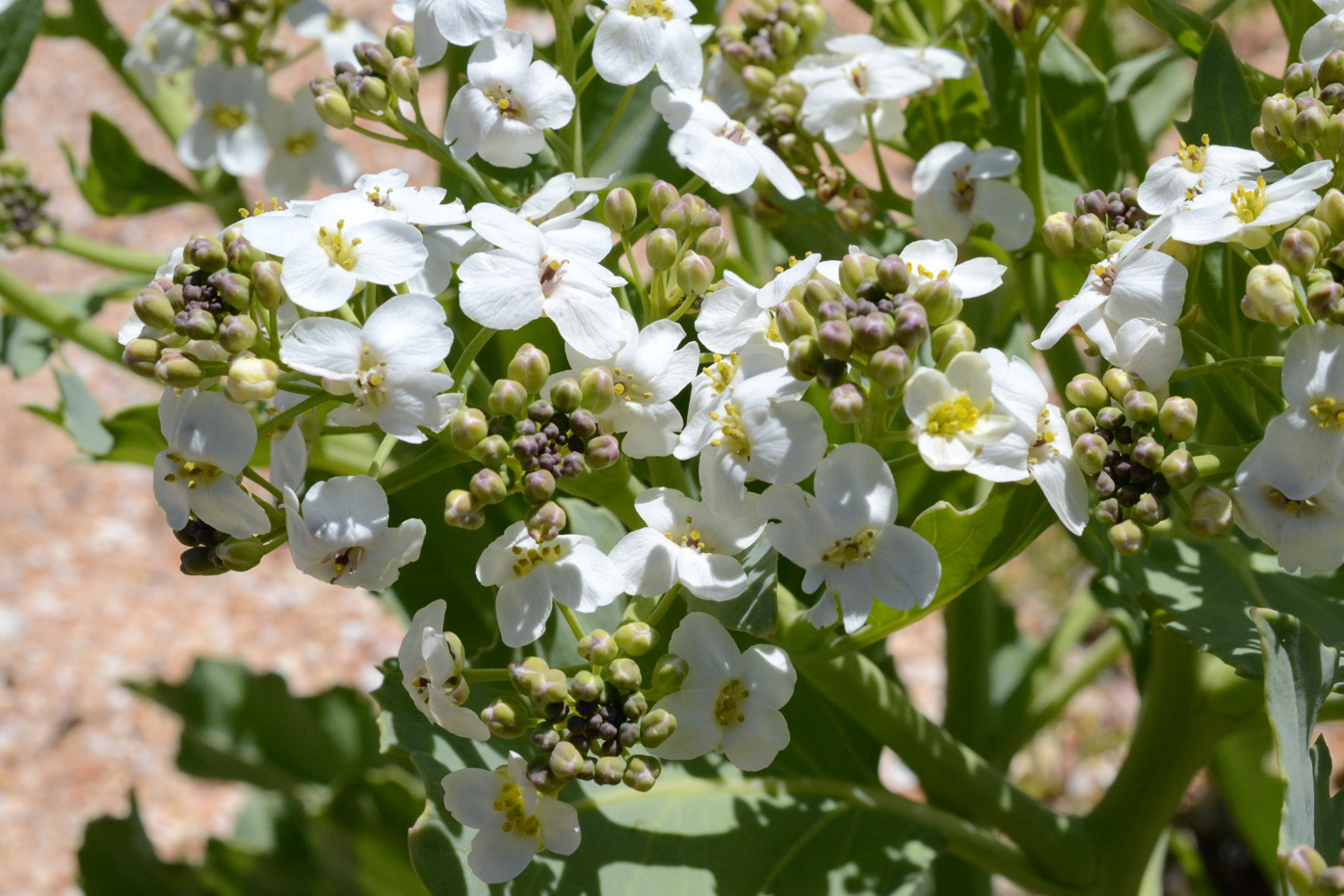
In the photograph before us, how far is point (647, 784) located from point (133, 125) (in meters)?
2.98

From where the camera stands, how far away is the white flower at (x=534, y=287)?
23.9 inches

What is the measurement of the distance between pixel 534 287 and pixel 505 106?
6.5 inches

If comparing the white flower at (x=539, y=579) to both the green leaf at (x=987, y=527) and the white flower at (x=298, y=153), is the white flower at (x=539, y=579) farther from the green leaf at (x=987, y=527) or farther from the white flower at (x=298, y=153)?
the white flower at (x=298, y=153)

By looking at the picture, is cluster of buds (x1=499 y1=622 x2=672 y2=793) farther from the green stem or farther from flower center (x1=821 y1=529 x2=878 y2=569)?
the green stem

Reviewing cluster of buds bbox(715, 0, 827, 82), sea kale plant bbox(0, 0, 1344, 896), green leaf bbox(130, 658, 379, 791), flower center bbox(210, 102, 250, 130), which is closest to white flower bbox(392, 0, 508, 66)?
sea kale plant bbox(0, 0, 1344, 896)

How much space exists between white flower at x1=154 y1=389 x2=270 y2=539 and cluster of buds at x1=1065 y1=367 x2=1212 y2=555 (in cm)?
43

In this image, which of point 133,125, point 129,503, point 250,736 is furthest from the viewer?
point 133,125

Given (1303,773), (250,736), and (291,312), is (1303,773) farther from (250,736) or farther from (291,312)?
(250,736)

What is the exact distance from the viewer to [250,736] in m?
1.54

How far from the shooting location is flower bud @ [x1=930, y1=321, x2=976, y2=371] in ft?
2.03

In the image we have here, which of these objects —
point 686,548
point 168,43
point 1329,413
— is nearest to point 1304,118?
point 1329,413

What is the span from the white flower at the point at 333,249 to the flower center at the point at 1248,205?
1.38 ft

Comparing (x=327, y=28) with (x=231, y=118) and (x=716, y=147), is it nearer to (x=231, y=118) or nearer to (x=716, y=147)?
(x=231, y=118)

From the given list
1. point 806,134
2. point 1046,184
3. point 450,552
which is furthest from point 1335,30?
point 450,552
